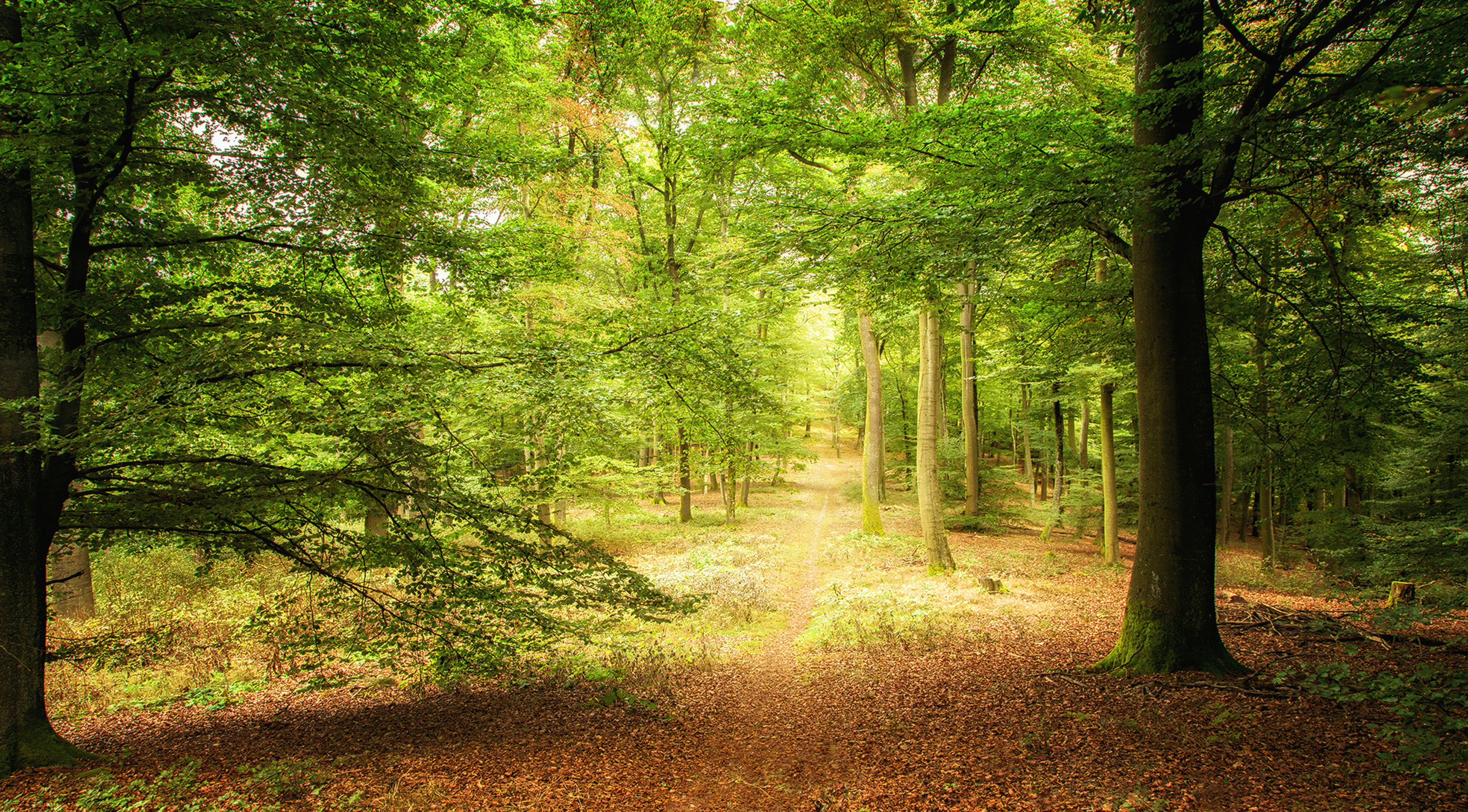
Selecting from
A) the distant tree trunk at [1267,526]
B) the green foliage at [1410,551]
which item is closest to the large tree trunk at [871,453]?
the green foliage at [1410,551]

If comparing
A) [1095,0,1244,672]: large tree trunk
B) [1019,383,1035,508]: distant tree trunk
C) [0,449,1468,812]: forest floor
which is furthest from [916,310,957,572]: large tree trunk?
[1019,383,1035,508]: distant tree trunk

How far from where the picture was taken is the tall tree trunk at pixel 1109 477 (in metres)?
14.6

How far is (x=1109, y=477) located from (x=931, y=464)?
19.2 feet

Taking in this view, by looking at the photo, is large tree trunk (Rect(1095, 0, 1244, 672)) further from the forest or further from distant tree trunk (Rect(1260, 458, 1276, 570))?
distant tree trunk (Rect(1260, 458, 1276, 570))

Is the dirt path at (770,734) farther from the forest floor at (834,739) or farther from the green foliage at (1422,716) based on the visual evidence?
the green foliage at (1422,716)

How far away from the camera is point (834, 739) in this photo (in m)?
6.02

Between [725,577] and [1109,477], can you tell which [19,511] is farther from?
[1109,477]

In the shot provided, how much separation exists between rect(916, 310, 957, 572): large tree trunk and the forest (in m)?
3.00

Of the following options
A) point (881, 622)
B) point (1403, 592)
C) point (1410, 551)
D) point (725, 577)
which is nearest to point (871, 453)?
point (725, 577)

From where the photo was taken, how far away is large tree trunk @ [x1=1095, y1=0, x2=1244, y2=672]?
20.3 ft

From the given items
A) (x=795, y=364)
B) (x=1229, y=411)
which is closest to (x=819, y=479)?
(x=795, y=364)

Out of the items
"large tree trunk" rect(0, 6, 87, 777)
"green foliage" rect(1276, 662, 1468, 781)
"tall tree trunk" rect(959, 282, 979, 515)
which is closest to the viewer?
"green foliage" rect(1276, 662, 1468, 781)

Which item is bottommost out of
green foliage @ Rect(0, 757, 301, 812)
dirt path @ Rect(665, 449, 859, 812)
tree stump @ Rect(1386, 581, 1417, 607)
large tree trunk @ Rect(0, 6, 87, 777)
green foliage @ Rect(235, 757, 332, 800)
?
dirt path @ Rect(665, 449, 859, 812)

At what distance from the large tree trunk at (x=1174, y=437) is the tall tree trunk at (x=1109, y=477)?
889 centimetres
